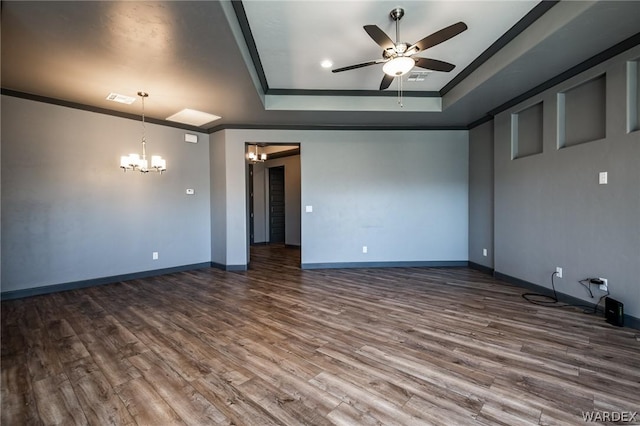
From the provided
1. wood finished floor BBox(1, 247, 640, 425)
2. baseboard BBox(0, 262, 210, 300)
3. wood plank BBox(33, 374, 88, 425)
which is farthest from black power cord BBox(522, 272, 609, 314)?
baseboard BBox(0, 262, 210, 300)

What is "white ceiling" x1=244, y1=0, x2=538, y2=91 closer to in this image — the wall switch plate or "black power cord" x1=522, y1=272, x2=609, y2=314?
the wall switch plate

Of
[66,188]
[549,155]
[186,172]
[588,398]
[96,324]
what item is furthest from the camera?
[186,172]

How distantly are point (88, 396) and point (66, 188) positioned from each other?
3628 mm

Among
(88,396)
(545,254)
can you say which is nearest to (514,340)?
(545,254)

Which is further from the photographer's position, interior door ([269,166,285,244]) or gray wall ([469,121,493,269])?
interior door ([269,166,285,244])

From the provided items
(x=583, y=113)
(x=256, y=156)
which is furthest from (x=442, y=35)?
(x=256, y=156)

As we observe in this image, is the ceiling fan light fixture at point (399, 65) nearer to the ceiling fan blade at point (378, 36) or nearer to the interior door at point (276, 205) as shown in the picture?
the ceiling fan blade at point (378, 36)

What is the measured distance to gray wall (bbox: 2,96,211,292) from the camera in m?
3.82

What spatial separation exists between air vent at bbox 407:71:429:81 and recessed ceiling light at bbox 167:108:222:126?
3243 millimetres

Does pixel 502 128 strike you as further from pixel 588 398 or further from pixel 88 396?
pixel 88 396

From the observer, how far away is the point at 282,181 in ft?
30.9

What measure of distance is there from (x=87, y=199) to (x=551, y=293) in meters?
6.86

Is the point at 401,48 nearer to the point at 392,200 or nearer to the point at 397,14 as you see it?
the point at 397,14

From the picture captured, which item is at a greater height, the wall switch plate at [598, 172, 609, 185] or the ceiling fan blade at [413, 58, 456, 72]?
the ceiling fan blade at [413, 58, 456, 72]
